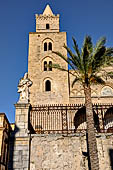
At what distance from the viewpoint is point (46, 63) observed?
2712 cm

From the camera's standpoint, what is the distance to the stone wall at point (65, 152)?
34.9 feet

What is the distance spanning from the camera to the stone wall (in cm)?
1064

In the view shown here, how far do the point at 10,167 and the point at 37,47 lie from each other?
1945 cm

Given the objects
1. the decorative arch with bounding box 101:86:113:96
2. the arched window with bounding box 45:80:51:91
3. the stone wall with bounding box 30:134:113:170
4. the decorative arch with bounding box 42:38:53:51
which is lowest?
the stone wall with bounding box 30:134:113:170

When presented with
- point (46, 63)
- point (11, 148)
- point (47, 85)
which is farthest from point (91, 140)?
point (46, 63)

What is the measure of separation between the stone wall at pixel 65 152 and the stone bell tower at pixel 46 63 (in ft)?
42.0

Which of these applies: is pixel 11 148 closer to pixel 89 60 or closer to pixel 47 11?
pixel 89 60

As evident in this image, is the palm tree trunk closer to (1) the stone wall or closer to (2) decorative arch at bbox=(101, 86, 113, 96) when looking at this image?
(1) the stone wall

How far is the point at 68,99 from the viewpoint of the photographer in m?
24.4

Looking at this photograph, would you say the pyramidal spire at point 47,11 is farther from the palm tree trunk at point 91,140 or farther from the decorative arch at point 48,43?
the palm tree trunk at point 91,140

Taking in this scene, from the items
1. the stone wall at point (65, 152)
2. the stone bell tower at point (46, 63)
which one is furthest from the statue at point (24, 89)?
the stone bell tower at point (46, 63)

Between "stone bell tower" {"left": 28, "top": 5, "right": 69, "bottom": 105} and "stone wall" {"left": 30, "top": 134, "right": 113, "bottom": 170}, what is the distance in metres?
12.8

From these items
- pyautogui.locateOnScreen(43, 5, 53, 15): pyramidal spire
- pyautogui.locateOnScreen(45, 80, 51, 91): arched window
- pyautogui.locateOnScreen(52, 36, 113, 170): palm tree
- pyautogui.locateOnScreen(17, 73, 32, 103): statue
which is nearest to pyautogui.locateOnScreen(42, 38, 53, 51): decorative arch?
pyautogui.locateOnScreen(45, 80, 51, 91): arched window

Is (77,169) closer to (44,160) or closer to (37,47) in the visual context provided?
(44,160)
